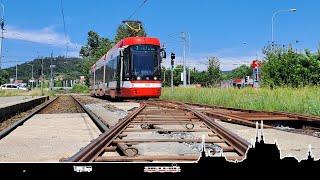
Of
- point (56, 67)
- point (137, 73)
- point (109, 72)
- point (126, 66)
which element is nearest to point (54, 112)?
point (126, 66)

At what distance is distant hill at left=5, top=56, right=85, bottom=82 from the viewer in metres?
2.26

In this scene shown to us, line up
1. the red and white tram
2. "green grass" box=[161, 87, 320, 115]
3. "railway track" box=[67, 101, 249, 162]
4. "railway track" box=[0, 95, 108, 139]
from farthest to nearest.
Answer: the red and white tram < "green grass" box=[161, 87, 320, 115] < "railway track" box=[0, 95, 108, 139] < "railway track" box=[67, 101, 249, 162]

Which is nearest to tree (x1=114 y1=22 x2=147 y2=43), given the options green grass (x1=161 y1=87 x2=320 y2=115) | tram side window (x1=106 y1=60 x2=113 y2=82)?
green grass (x1=161 y1=87 x2=320 y2=115)

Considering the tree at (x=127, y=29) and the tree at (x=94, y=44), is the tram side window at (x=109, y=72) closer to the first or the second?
the tree at (x=127, y=29)

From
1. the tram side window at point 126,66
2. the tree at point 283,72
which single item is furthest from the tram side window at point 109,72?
the tree at point 283,72

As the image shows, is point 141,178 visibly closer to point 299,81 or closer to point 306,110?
point 299,81

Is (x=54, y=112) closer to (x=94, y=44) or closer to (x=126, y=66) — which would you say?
(x=126, y=66)

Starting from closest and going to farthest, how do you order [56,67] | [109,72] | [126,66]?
[56,67]
[126,66]
[109,72]

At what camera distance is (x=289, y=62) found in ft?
40.7

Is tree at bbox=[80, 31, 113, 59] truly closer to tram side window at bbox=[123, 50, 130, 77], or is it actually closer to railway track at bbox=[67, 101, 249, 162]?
railway track at bbox=[67, 101, 249, 162]

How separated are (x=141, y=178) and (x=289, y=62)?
464 inches

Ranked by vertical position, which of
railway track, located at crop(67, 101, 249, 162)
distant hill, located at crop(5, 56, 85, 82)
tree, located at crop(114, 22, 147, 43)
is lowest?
railway track, located at crop(67, 101, 249, 162)

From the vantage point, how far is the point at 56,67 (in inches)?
105

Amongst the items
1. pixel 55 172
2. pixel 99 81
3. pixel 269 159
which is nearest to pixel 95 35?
pixel 55 172
